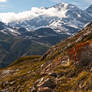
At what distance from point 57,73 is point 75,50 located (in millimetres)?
7077

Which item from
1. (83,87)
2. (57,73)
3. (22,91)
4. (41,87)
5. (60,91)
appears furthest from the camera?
(22,91)

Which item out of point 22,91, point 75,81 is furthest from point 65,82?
point 22,91

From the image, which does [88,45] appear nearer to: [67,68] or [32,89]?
[67,68]

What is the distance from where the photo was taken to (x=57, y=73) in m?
36.5

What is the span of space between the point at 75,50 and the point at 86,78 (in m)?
4.74

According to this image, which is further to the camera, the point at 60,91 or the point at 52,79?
the point at 52,79

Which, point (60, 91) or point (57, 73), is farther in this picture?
point (57, 73)

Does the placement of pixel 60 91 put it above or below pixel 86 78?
below

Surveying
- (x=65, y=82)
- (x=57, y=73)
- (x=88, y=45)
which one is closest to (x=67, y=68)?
(x=57, y=73)

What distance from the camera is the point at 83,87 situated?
27.7m

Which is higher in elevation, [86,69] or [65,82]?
[86,69]

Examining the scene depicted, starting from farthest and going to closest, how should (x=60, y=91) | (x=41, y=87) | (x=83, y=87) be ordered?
(x=41, y=87) < (x=60, y=91) < (x=83, y=87)

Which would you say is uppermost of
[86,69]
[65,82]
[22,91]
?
[86,69]

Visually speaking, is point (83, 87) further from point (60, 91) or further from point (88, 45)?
point (88, 45)
